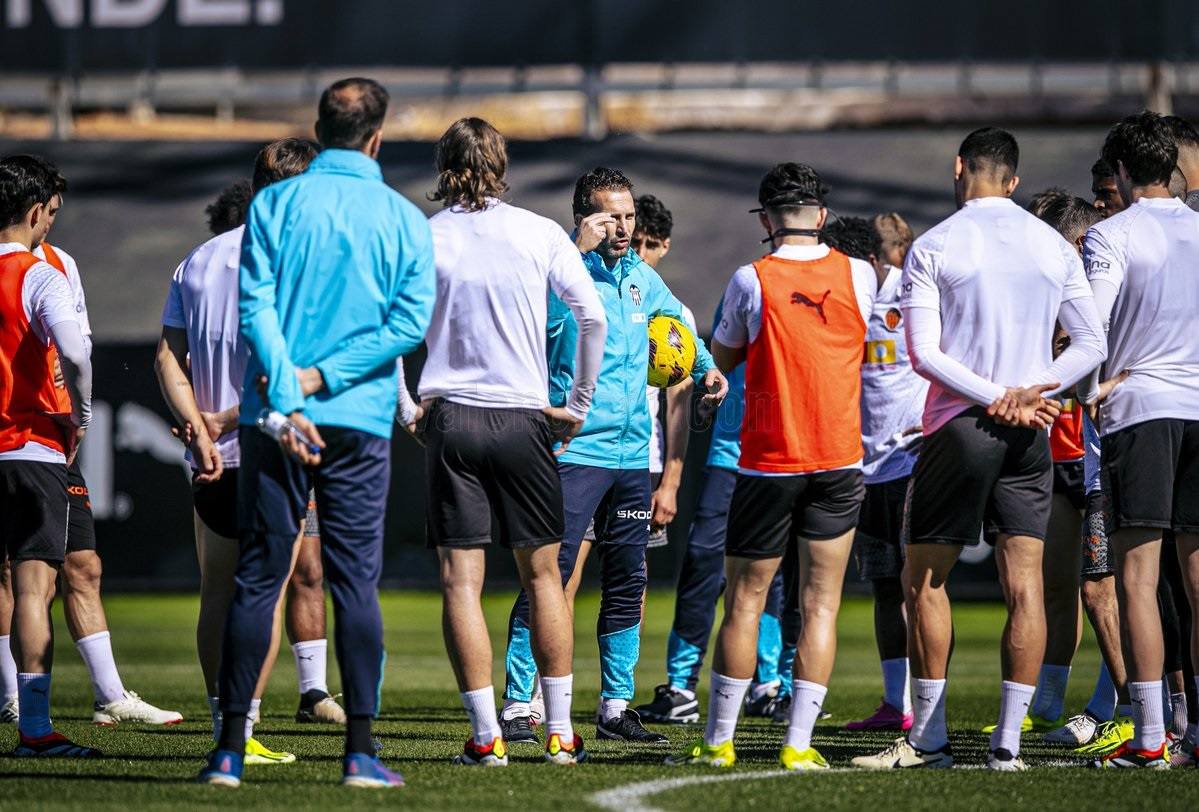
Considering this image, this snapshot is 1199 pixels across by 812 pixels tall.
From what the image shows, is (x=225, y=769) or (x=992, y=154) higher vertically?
(x=992, y=154)

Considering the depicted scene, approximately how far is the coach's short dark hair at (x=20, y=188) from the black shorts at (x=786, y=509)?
294 cm

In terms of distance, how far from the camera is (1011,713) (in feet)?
19.4

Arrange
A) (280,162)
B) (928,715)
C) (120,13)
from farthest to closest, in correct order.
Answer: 1. (120,13)
2. (280,162)
3. (928,715)

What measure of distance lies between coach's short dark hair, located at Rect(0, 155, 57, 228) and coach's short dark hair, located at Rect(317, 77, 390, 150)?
5.25 feet

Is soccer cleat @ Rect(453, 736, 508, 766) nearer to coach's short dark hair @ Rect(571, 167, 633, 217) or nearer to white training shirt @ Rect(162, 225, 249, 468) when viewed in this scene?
white training shirt @ Rect(162, 225, 249, 468)

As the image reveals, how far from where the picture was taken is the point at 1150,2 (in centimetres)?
1688

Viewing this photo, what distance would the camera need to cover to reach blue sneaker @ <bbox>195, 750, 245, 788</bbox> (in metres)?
5.18

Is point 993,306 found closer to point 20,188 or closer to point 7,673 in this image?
point 20,188

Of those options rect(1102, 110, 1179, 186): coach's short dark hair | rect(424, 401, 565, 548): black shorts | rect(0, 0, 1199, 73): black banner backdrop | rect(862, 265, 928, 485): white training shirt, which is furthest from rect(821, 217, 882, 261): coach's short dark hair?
rect(0, 0, 1199, 73): black banner backdrop

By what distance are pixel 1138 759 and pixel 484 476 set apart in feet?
8.53

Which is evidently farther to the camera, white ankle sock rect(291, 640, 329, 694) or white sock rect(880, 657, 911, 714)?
white sock rect(880, 657, 911, 714)

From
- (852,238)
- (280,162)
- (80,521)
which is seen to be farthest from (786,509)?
(80,521)

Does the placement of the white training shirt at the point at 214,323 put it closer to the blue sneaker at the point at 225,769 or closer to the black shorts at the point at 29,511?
the black shorts at the point at 29,511

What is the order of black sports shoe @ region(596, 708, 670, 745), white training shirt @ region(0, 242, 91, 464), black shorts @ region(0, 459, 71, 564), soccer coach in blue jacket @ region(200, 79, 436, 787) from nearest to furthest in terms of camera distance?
soccer coach in blue jacket @ region(200, 79, 436, 787) → white training shirt @ region(0, 242, 91, 464) → black shorts @ region(0, 459, 71, 564) → black sports shoe @ region(596, 708, 670, 745)
